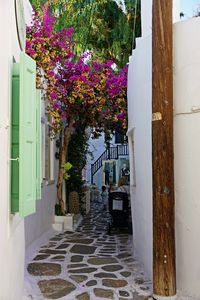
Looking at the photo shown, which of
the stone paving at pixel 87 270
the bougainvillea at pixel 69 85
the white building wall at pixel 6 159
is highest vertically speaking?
the bougainvillea at pixel 69 85

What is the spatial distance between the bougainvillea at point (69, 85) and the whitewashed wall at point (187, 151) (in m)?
3.74

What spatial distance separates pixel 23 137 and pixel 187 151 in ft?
9.07

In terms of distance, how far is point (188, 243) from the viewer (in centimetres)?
547

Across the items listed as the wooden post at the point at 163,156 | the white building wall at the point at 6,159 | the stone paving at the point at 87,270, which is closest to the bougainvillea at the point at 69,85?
the stone paving at the point at 87,270

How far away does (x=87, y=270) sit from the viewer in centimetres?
711

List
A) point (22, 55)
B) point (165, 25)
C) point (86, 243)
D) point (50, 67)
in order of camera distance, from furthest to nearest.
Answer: point (86, 243) < point (50, 67) < point (165, 25) < point (22, 55)

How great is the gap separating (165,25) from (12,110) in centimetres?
279

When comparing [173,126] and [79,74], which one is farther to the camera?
[79,74]

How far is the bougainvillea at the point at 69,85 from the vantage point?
8594 millimetres

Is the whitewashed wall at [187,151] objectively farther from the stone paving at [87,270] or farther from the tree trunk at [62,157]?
the tree trunk at [62,157]

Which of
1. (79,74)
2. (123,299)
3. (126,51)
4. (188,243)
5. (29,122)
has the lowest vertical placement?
(123,299)

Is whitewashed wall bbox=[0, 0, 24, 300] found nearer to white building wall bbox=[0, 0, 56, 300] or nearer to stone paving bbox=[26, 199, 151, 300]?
white building wall bbox=[0, 0, 56, 300]

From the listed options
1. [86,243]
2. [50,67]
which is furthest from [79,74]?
[86,243]

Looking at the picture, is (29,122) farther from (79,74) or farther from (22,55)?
(79,74)
